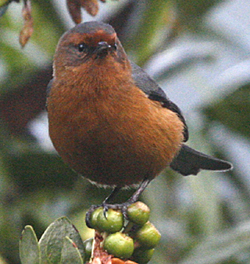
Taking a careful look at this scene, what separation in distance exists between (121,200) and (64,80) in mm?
1003

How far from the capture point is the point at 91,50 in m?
2.19

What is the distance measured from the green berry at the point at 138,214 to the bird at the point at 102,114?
68 cm

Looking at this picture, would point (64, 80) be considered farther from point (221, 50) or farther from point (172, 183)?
point (221, 50)

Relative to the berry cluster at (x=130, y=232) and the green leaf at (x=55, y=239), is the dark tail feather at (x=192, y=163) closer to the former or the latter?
the berry cluster at (x=130, y=232)

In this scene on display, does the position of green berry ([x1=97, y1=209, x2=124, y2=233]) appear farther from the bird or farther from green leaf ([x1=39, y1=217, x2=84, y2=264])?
the bird

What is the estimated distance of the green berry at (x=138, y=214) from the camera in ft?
4.68

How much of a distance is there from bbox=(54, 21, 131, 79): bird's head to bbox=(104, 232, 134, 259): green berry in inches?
37.2

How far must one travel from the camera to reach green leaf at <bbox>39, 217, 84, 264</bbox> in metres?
1.25

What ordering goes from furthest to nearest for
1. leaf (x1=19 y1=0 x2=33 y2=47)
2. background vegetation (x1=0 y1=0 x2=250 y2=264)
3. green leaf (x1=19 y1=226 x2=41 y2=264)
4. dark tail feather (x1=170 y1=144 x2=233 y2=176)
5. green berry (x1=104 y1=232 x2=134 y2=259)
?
dark tail feather (x1=170 y1=144 x2=233 y2=176), background vegetation (x1=0 y1=0 x2=250 y2=264), leaf (x1=19 y1=0 x2=33 y2=47), green berry (x1=104 y1=232 x2=134 y2=259), green leaf (x1=19 y1=226 x2=41 y2=264)

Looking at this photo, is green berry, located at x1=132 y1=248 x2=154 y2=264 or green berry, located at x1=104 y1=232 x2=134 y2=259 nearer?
green berry, located at x1=104 y1=232 x2=134 y2=259

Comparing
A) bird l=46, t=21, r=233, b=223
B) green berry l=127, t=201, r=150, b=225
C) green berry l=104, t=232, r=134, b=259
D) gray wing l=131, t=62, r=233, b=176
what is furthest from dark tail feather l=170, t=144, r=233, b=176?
green berry l=104, t=232, r=134, b=259

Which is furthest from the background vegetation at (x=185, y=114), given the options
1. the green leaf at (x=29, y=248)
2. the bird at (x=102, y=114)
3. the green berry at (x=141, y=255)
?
the green leaf at (x=29, y=248)

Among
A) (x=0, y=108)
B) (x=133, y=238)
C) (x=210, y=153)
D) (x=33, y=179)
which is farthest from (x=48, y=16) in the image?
(x=133, y=238)

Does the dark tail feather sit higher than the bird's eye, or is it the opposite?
the bird's eye
